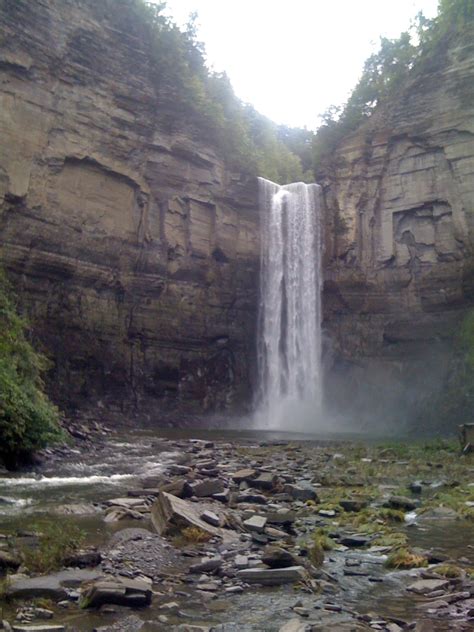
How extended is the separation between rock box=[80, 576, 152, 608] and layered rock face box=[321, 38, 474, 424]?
2595cm

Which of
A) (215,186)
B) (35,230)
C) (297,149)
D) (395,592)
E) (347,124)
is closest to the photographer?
(395,592)

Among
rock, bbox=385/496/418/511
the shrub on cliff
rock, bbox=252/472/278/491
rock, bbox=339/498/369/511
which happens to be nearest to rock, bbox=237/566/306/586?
rock, bbox=339/498/369/511

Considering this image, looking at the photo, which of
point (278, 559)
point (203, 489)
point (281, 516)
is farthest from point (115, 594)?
point (203, 489)

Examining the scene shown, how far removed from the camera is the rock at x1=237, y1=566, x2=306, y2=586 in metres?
5.46

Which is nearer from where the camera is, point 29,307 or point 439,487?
point 439,487

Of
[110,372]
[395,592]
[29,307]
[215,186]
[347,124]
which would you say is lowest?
[395,592]

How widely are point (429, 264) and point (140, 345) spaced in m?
13.7

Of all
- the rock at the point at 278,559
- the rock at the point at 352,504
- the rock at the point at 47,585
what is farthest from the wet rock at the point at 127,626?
the rock at the point at 352,504

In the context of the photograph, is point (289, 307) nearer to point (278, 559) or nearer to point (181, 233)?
point (181, 233)

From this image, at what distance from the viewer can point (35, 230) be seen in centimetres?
2511

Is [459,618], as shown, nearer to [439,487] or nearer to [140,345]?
[439,487]

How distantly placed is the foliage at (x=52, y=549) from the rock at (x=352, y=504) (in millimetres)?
→ 3932

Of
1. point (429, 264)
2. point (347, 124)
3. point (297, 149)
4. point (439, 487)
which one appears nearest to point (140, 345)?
point (429, 264)

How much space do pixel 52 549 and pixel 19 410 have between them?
8206 millimetres
